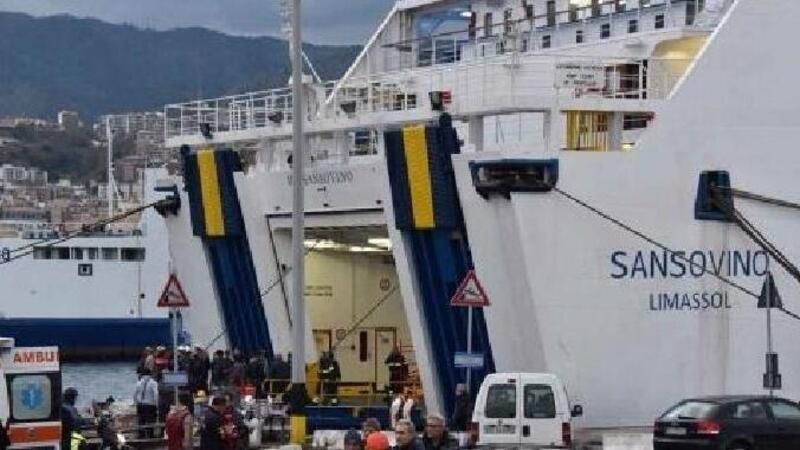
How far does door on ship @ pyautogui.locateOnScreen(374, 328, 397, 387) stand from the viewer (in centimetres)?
3759

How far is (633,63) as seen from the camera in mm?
29672

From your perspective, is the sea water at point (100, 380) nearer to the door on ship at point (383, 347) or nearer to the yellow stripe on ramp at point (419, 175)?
the door on ship at point (383, 347)

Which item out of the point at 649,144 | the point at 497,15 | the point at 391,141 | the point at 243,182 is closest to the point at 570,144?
the point at 649,144

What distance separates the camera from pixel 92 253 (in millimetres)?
100375

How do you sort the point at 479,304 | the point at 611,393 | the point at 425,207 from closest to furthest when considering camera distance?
the point at 479,304, the point at 611,393, the point at 425,207

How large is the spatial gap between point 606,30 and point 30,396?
61.1ft

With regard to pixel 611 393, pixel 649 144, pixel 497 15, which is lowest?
pixel 611 393

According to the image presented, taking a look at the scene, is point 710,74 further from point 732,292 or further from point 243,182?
point 243,182

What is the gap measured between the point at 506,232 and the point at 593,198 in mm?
1442

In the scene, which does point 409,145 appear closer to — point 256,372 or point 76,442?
point 256,372

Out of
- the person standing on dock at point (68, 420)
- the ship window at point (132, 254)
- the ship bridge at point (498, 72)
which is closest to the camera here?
the person standing on dock at point (68, 420)

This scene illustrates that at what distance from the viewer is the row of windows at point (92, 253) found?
326 feet

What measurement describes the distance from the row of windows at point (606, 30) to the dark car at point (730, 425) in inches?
517

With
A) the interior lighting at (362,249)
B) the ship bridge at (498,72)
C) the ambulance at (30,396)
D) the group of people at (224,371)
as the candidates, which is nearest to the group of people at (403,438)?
the ambulance at (30,396)
